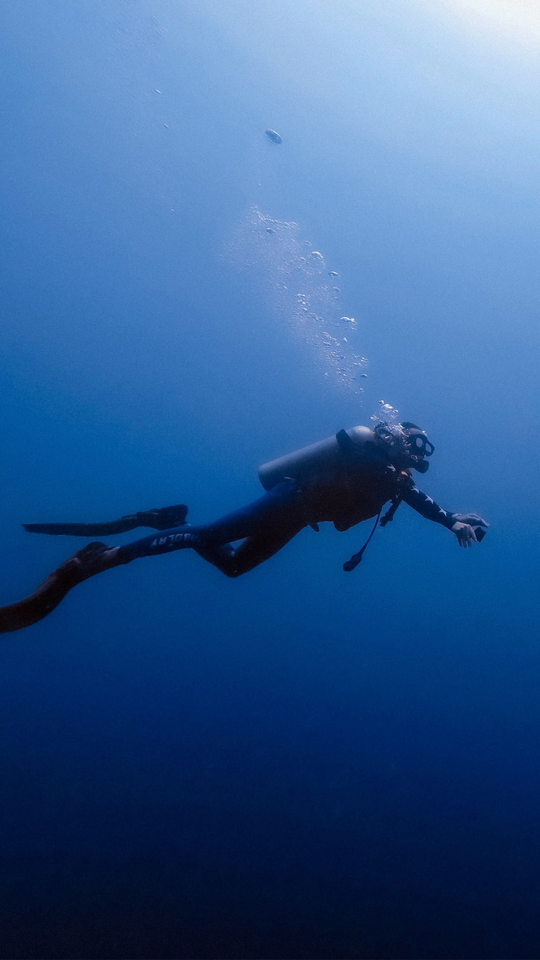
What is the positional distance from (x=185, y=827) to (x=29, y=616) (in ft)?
40.4

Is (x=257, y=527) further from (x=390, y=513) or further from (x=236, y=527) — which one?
(x=390, y=513)

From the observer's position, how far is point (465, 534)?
286 cm

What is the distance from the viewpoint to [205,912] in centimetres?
1007

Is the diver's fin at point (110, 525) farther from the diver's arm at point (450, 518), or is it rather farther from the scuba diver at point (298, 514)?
the diver's arm at point (450, 518)

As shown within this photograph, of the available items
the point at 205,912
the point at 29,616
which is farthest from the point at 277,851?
the point at 29,616

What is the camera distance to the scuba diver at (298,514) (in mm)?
2814

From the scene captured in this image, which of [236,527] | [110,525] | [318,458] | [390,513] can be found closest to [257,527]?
[236,527]

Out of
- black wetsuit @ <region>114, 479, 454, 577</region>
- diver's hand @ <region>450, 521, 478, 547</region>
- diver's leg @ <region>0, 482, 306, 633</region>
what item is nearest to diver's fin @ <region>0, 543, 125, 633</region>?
diver's leg @ <region>0, 482, 306, 633</region>

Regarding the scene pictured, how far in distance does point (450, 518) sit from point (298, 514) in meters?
1.10

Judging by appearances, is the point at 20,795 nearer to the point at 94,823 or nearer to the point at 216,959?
the point at 94,823

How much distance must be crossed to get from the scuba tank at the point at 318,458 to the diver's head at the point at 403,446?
0.34 feet

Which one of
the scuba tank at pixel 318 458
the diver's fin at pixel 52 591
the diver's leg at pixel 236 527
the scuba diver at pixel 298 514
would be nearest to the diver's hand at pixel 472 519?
→ the scuba diver at pixel 298 514

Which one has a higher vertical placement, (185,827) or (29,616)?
(29,616)

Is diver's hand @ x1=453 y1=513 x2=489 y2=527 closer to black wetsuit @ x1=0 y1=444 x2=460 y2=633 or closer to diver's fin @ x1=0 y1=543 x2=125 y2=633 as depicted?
black wetsuit @ x1=0 y1=444 x2=460 y2=633
